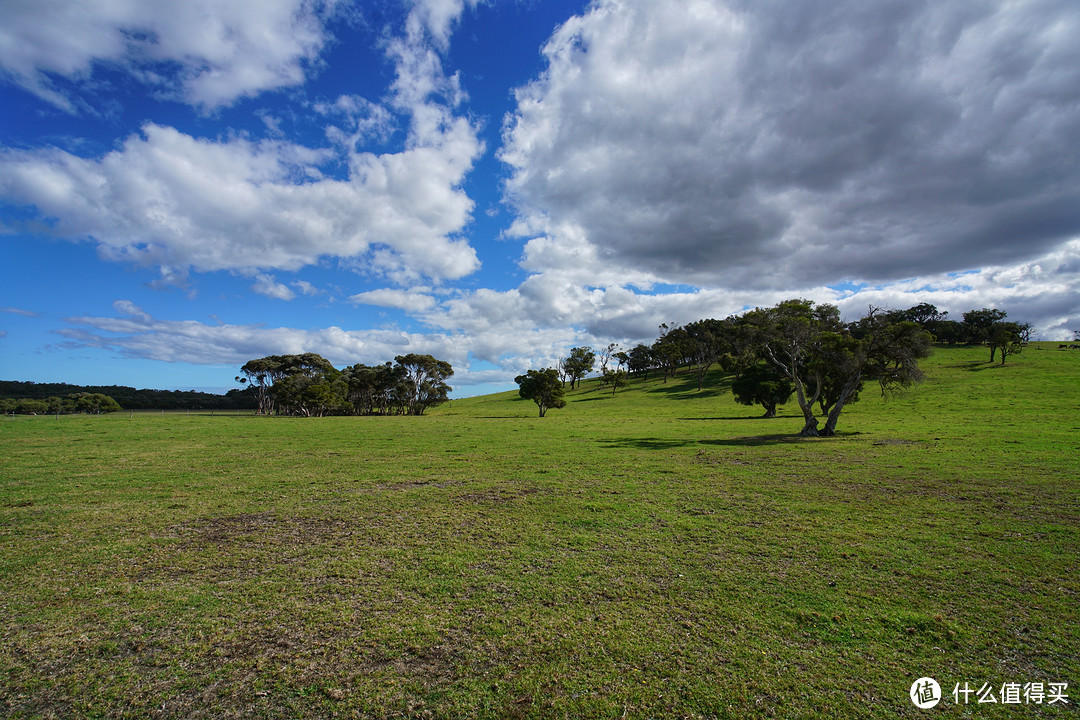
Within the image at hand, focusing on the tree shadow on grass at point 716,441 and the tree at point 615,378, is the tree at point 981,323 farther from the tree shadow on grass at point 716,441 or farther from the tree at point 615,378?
the tree shadow on grass at point 716,441

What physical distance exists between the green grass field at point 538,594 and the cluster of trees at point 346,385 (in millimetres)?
70183

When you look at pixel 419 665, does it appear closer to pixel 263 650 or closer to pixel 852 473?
pixel 263 650

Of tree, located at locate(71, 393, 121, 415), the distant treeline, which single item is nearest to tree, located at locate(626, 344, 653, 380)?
the distant treeline

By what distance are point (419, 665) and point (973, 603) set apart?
313 inches

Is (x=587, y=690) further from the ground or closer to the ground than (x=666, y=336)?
closer to the ground

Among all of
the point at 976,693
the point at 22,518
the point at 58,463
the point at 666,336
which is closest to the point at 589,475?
the point at 976,693

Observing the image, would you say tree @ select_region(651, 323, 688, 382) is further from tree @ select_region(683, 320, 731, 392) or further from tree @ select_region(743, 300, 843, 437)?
tree @ select_region(743, 300, 843, 437)

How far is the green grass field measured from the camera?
15.8 feet

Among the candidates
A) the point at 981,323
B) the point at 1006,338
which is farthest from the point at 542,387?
the point at 981,323

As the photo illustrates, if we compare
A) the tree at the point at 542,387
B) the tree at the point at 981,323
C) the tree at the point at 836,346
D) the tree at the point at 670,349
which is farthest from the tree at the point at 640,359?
the tree at the point at 836,346

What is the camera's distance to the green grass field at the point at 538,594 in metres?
4.82

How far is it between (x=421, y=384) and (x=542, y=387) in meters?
28.8

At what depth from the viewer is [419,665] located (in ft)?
17.4

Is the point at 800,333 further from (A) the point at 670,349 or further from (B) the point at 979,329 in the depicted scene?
(B) the point at 979,329
